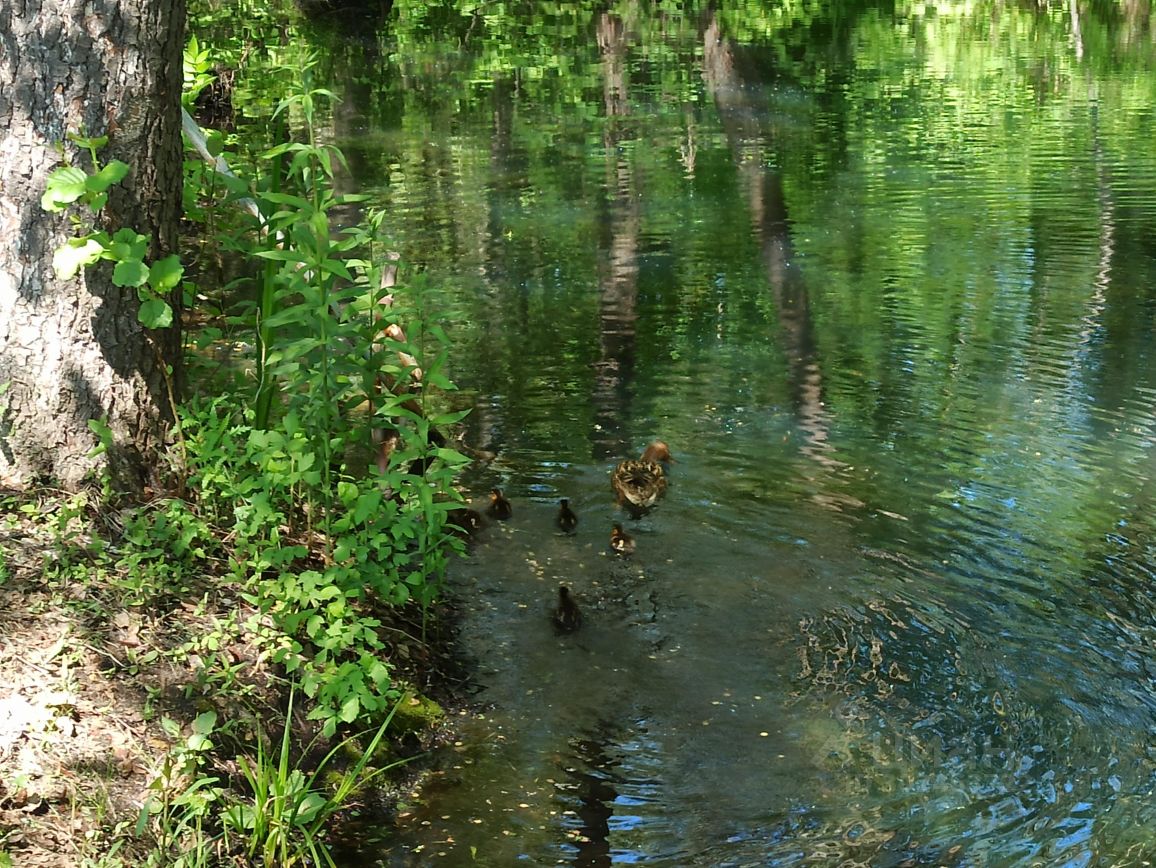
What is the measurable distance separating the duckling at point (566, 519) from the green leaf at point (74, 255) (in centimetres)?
327

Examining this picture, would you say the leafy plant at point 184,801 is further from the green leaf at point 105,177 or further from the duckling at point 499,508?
the duckling at point 499,508

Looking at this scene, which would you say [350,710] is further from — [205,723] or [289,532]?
[289,532]

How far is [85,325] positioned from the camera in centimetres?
525

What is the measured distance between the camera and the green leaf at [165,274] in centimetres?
514

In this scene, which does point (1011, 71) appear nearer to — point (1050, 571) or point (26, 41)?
point (1050, 571)

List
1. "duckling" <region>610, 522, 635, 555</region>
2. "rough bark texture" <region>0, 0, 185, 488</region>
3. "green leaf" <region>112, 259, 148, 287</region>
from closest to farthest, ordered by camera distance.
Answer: "green leaf" <region>112, 259, 148, 287</region>, "rough bark texture" <region>0, 0, 185, 488</region>, "duckling" <region>610, 522, 635, 555</region>

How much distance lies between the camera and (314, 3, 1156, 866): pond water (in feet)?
16.9

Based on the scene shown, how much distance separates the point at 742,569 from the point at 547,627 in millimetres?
1176

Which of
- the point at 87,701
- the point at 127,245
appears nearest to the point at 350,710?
the point at 87,701

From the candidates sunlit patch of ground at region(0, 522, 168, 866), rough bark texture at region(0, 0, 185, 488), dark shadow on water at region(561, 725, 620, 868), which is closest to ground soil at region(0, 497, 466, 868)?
sunlit patch of ground at region(0, 522, 168, 866)

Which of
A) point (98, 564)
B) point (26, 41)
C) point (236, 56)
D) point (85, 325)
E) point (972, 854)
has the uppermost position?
point (236, 56)

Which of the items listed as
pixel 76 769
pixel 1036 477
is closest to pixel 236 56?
pixel 1036 477

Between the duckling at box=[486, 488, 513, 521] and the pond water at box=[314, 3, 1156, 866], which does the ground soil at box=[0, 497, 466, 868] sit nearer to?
the pond water at box=[314, 3, 1156, 866]

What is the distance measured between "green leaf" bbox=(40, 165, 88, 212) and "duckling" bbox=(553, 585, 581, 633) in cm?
291
